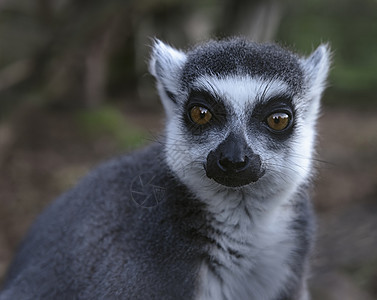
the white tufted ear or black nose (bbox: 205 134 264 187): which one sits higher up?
the white tufted ear

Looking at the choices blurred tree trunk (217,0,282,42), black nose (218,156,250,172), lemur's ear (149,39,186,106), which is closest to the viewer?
black nose (218,156,250,172)

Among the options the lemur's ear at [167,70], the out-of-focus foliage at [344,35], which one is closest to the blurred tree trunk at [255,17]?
the out-of-focus foliage at [344,35]

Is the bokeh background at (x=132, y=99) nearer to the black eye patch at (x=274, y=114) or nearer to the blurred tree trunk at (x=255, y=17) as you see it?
the blurred tree trunk at (x=255, y=17)

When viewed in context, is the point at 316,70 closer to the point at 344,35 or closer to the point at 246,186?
the point at 246,186

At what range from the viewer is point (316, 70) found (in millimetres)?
3426

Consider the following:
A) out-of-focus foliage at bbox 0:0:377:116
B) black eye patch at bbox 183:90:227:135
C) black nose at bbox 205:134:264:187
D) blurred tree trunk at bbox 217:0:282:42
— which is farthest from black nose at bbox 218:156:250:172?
blurred tree trunk at bbox 217:0:282:42

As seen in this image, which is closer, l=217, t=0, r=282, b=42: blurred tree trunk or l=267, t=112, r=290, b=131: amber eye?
l=267, t=112, r=290, b=131: amber eye

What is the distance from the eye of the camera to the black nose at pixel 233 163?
2.75 m

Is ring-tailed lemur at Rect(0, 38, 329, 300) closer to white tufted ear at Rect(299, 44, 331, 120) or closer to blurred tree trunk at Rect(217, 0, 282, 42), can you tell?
white tufted ear at Rect(299, 44, 331, 120)

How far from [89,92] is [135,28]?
295 cm

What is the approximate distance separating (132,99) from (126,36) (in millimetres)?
1424

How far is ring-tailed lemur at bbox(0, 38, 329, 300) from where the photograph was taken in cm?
295

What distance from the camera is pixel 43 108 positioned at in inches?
367

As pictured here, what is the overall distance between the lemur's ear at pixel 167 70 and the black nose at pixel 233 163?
654mm
